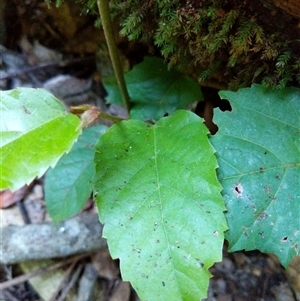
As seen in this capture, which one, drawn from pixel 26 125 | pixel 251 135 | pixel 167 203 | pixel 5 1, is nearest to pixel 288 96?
pixel 251 135

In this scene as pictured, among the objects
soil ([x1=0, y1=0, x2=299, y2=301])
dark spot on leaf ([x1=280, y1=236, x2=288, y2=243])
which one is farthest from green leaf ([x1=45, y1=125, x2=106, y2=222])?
dark spot on leaf ([x1=280, y1=236, x2=288, y2=243])

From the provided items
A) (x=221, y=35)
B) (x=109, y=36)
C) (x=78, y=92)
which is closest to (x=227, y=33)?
(x=221, y=35)

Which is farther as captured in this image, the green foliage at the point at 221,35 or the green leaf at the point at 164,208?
the green foliage at the point at 221,35

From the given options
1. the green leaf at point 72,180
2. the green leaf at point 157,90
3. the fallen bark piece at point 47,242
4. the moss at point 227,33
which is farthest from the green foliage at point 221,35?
the fallen bark piece at point 47,242

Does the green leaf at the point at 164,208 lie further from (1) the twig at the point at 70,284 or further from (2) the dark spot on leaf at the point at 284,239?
(1) the twig at the point at 70,284

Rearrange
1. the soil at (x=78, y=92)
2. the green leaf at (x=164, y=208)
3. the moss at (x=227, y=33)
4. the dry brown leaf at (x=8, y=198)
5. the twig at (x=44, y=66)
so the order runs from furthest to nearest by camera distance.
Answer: the twig at (x=44, y=66), the dry brown leaf at (x=8, y=198), the soil at (x=78, y=92), the moss at (x=227, y=33), the green leaf at (x=164, y=208)

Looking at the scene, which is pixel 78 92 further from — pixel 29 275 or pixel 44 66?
pixel 29 275

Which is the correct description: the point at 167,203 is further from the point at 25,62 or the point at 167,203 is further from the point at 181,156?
the point at 25,62
